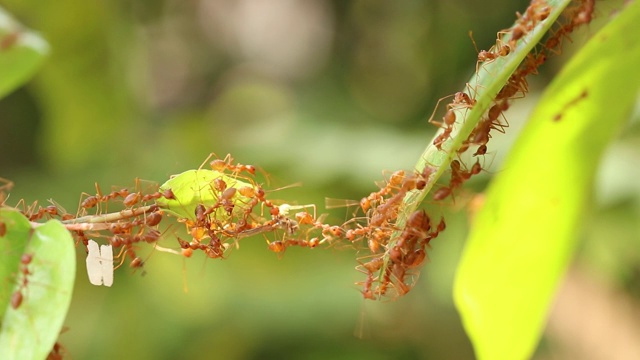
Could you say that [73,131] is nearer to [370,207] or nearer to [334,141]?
[334,141]

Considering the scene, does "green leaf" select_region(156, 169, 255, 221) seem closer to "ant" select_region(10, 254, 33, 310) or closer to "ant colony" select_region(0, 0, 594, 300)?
"ant colony" select_region(0, 0, 594, 300)

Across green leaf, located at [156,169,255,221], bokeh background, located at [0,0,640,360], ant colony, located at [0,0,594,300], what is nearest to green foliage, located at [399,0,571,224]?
ant colony, located at [0,0,594,300]

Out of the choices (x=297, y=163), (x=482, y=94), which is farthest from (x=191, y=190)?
(x=297, y=163)

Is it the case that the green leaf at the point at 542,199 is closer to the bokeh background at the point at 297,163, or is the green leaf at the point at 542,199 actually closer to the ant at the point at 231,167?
the ant at the point at 231,167

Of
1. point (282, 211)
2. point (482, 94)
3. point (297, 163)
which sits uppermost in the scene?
point (482, 94)

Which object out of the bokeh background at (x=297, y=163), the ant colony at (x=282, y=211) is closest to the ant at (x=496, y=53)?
the ant colony at (x=282, y=211)

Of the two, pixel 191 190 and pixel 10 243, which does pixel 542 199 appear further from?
pixel 10 243
